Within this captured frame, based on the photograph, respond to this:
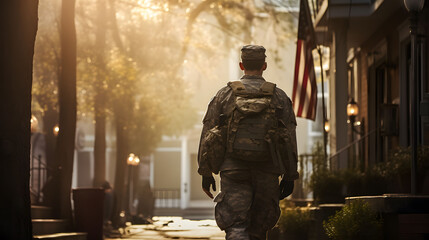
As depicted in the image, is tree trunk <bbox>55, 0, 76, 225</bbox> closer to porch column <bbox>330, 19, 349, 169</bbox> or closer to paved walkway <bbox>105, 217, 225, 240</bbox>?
paved walkway <bbox>105, 217, 225, 240</bbox>

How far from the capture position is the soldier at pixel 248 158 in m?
7.82

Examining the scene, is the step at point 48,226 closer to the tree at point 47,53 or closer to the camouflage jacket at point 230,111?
the camouflage jacket at point 230,111

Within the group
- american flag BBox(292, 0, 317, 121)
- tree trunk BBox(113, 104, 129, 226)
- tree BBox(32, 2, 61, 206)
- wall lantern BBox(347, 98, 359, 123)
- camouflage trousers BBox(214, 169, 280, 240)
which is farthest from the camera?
tree trunk BBox(113, 104, 129, 226)

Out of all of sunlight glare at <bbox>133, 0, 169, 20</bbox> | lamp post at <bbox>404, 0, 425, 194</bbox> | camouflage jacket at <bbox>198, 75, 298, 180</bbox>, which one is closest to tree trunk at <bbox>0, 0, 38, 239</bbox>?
camouflage jacket at <bbox>198, 75, 298, 180</bbox>

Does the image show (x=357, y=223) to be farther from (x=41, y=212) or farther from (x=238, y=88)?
(x=41, y=212)

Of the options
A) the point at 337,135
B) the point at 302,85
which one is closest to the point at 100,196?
the point at 302,85

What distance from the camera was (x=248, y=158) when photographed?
784cm

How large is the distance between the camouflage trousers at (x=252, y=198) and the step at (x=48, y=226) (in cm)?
849

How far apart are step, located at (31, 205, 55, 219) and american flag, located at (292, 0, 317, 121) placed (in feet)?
17.8

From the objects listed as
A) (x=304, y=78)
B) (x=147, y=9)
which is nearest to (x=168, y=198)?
(x=147, y=9)

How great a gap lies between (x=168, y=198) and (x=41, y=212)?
42.6 metres

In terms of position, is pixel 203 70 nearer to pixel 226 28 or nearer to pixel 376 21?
pixel 226 28

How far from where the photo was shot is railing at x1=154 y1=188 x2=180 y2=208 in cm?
5869

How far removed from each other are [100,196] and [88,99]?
12354 millimetres
